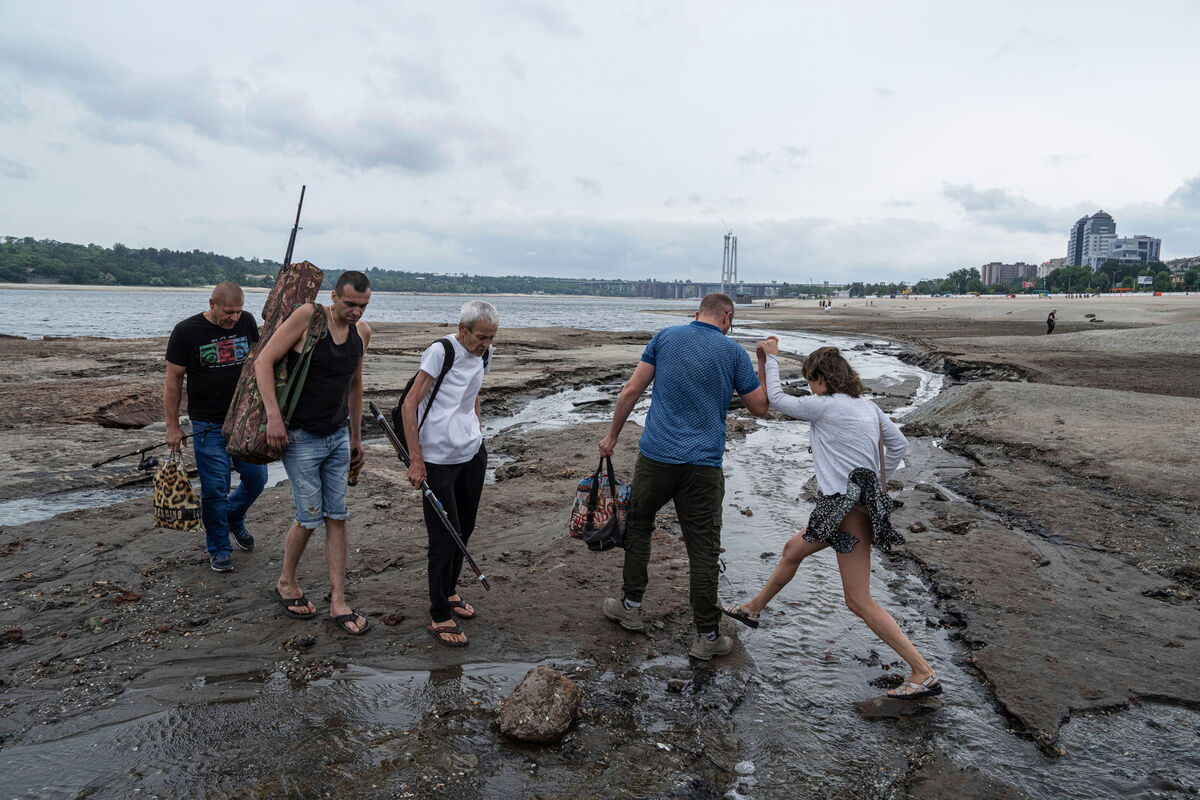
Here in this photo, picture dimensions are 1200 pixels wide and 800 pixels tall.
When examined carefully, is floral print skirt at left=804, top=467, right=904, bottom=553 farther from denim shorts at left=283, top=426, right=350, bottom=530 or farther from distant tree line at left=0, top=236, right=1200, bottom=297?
distant tree line at left=0, top=236, right=1200, bottom=297

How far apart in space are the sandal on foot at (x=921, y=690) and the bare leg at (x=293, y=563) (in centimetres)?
345

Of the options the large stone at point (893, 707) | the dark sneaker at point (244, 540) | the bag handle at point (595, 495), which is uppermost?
the bag handle at point (595, 495)

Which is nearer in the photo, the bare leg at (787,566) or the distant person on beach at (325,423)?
the distant person on beach at (325,423)

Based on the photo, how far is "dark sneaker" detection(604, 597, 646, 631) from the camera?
14.3 feet

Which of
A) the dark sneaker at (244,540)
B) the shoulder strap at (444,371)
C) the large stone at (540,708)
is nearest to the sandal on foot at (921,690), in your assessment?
the large stone at (540,708)

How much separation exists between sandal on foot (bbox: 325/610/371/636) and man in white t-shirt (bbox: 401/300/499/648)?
1.26 ft

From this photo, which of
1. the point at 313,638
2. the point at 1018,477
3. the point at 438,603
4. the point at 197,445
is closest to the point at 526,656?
the point at 438,603

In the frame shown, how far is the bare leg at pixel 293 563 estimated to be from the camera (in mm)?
4262

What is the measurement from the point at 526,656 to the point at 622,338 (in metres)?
30.2

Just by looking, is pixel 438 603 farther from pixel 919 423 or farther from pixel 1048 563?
pixel 919 423

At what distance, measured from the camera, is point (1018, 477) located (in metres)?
8.22

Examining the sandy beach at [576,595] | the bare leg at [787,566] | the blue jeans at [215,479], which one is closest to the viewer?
the sandy beach at [576,595]

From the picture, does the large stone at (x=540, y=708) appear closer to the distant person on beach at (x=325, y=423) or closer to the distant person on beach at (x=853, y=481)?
the distant person on beach at (x=325, y=423)

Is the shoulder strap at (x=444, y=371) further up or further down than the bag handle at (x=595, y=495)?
further up
